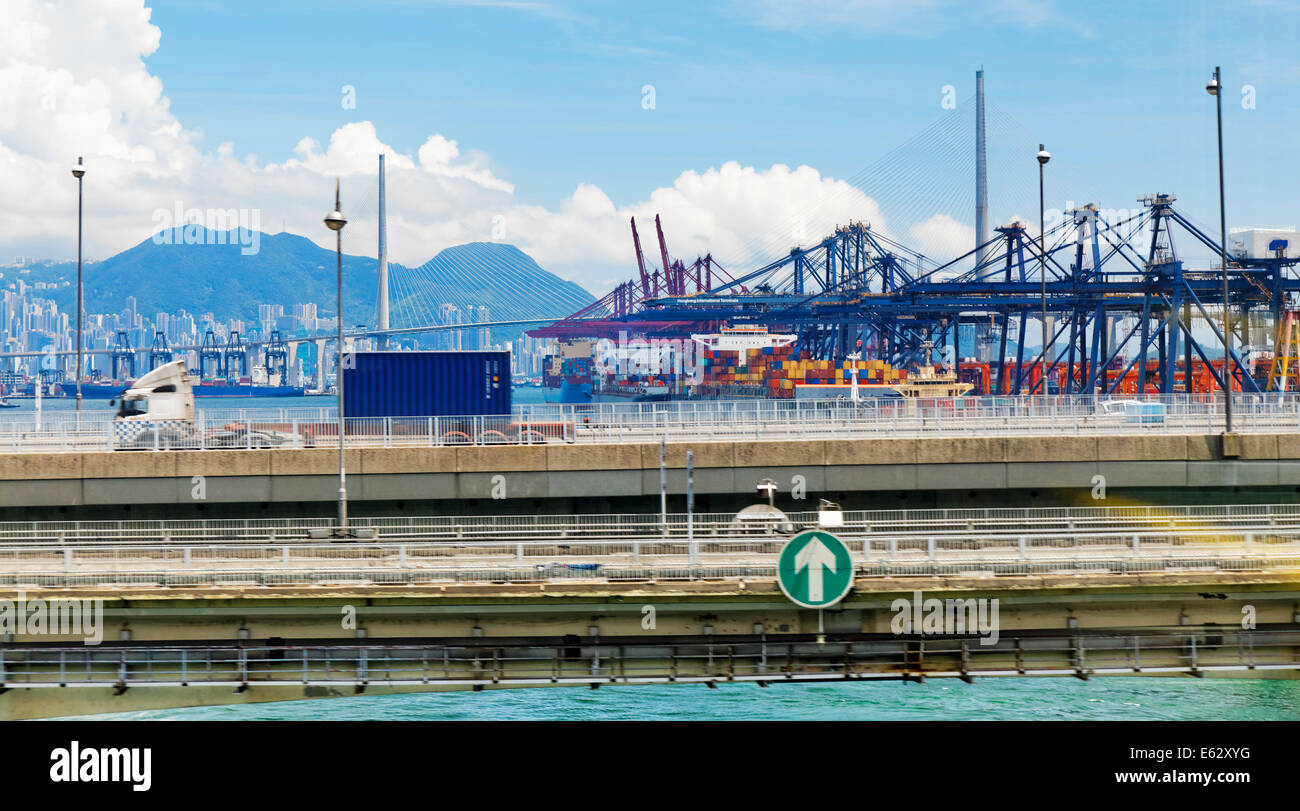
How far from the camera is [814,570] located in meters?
20.6

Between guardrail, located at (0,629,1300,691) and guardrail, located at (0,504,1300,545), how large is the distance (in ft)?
14.0

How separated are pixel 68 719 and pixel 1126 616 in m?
19.8

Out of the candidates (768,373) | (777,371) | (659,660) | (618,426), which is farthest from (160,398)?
(768,373)

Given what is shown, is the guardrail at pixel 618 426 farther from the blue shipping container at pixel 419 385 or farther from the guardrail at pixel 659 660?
the guardrail at pixel 659 660

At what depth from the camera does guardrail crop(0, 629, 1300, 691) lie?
1948cm

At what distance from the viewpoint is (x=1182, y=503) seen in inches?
1232

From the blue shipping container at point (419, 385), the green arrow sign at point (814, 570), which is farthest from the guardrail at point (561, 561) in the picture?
the blue shipping container at point (419, 385)

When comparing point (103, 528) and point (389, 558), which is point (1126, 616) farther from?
point (103, 528)

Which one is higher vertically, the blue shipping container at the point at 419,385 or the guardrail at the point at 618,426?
the blue shipping container at the point at 419,385

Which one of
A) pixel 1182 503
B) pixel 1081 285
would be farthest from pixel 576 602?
pixel 1081 285

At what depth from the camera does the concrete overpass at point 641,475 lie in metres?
28.7

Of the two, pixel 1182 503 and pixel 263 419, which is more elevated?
pixel 263 419

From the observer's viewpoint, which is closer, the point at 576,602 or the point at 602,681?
the point at 602,681

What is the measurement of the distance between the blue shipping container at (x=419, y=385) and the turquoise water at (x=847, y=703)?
35.8ft
